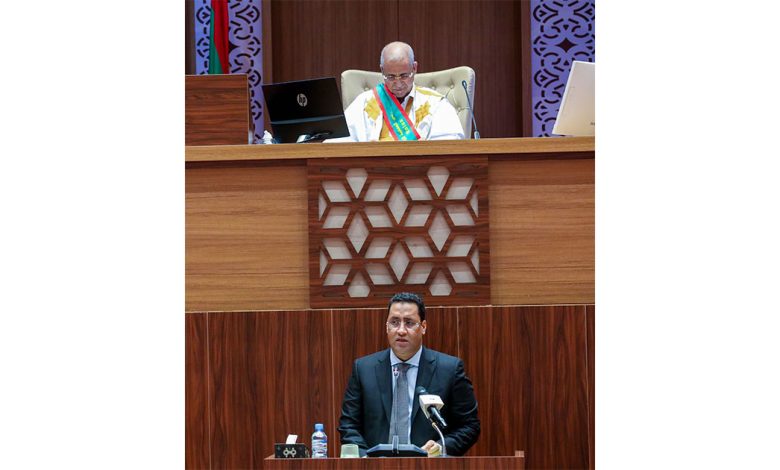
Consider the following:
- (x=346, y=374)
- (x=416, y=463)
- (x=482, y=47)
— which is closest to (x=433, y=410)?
(x=416, y=463)

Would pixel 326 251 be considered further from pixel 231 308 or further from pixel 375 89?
pixel 375 89

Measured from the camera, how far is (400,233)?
396 centimetres

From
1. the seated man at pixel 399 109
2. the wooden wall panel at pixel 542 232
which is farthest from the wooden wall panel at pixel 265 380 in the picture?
the seated man at pixel 399 109

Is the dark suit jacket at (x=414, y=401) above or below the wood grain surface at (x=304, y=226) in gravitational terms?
below

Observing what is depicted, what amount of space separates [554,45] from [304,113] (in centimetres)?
253

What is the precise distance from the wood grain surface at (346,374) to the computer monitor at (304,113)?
855mm

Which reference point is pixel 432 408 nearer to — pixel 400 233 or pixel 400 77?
pixel 400 233

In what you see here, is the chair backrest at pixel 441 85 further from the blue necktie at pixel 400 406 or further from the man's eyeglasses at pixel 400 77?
the blue necktie at pixel 400 406

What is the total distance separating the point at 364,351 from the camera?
3.96m

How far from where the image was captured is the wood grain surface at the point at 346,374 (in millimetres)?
3902

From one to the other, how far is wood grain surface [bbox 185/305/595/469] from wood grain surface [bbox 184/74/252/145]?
75cm

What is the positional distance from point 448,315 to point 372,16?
328 cm

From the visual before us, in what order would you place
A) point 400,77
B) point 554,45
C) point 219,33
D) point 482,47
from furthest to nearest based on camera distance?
point 482,47 < point 554,45 < point 219,33 < point 400,77

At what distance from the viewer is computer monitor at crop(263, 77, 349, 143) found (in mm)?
4391
